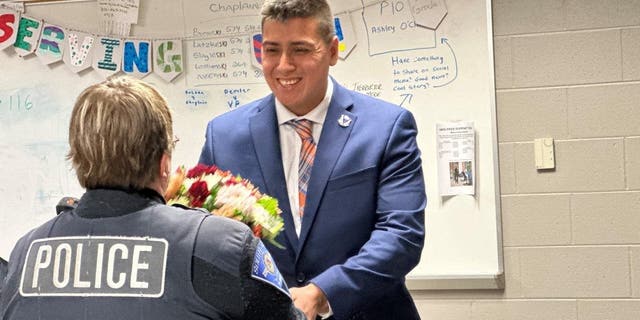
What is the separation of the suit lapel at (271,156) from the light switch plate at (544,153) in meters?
1.68

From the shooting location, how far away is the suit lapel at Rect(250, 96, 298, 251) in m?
2.18

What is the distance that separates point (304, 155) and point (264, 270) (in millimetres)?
794

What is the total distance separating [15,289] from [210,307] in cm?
36

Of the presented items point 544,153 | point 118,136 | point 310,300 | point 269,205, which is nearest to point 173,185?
point 269,205

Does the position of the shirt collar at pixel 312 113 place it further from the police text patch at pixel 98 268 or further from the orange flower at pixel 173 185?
the police text patch at pixel 98 268

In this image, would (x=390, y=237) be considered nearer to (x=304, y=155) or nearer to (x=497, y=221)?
(x=304, y=155)

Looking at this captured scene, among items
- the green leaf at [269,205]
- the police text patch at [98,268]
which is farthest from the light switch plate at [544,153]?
the police text patch at [98,268]

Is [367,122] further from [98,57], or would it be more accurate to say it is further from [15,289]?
[98,57]

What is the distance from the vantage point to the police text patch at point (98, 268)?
56.4 inches

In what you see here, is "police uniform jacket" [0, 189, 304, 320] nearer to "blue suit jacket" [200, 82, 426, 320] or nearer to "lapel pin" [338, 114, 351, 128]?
"blue suit jacket" [200, 82, 426, 320]

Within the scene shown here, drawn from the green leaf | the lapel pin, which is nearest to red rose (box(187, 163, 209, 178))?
the green leaf

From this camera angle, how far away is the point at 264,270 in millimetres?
1488

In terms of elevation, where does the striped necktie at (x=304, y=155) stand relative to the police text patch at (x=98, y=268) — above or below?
above

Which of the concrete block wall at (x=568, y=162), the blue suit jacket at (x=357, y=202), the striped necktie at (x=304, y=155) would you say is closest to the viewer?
the blue suit jacket at (x=357, y=202)
